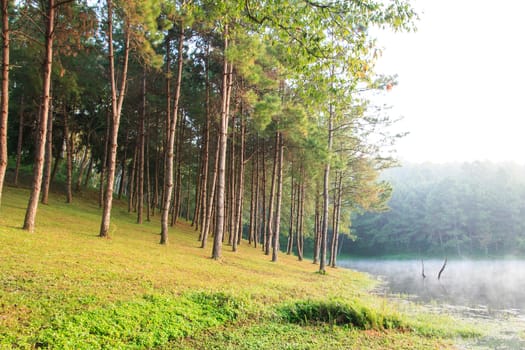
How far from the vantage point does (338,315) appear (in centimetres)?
777

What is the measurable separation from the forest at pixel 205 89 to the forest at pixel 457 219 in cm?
4217

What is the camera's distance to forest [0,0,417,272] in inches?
225

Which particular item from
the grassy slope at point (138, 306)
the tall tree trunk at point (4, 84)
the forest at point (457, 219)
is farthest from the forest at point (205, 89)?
the forest at point (457, 219)

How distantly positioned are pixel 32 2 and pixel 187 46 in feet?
24.4

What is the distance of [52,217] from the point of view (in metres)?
16.3

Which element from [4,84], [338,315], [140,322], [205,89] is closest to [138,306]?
[140,322]

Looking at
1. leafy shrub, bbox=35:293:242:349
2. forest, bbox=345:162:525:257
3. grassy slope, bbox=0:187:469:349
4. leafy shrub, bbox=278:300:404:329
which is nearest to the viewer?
leafy shrub, bbox=35:293:242:349

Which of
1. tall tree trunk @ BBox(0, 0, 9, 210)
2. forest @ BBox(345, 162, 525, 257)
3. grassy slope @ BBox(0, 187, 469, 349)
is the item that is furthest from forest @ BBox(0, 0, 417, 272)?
forest @ BBox(345, 162, 525, 257)

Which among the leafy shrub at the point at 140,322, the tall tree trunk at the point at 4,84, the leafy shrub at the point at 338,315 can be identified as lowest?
the leafy shrub at the point at 338,315

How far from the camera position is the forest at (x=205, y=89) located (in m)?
5.72

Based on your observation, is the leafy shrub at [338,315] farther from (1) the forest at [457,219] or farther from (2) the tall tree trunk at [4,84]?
(1) the forest at [457,219]

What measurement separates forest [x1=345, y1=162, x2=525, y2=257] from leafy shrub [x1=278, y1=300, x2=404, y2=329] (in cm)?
6494

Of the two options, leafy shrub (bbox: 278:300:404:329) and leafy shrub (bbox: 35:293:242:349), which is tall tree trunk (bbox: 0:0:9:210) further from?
leafy shrub (bbox: 278:300:404:329)

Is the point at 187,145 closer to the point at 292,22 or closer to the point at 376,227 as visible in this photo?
the point at 292,22
